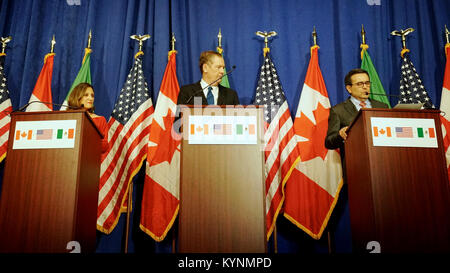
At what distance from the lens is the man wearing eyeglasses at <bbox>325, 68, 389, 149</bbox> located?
3.75 m

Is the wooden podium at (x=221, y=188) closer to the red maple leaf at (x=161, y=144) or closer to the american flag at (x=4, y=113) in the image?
the red maple leaf at (x=161, y=144)

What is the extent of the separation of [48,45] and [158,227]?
266 cm

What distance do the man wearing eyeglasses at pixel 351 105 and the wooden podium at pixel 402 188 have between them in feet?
2.97

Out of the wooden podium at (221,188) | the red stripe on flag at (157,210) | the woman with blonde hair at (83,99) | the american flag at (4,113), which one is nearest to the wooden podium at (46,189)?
the wooden podium at (221,188)

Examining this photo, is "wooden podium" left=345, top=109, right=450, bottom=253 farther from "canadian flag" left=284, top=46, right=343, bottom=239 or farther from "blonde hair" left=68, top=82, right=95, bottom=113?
"blonde hair" left=68, top=82, right=95, bottom=113

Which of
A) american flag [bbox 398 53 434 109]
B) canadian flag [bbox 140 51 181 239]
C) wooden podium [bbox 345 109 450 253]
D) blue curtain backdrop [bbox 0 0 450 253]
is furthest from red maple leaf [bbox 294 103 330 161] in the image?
wooden podium [bbox 345 109 450 253]

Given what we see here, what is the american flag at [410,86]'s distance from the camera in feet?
15.1

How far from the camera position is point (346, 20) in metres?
5.15

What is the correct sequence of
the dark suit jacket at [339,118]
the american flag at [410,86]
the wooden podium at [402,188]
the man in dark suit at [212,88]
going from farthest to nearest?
the american flag at [410,86], the man in dark suit at [212,88], the dark suit jacket at [339,118], the wooden podium at [402,188]

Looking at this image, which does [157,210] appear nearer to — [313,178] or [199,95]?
[199,95]

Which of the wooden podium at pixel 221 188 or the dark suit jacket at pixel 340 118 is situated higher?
the dark suit jacket at pixel 340 118

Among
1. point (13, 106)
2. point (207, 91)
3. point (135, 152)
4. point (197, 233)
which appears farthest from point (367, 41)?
point (13, 106)

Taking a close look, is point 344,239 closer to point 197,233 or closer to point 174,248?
point 174,248

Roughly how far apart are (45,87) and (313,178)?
9.99 feet
